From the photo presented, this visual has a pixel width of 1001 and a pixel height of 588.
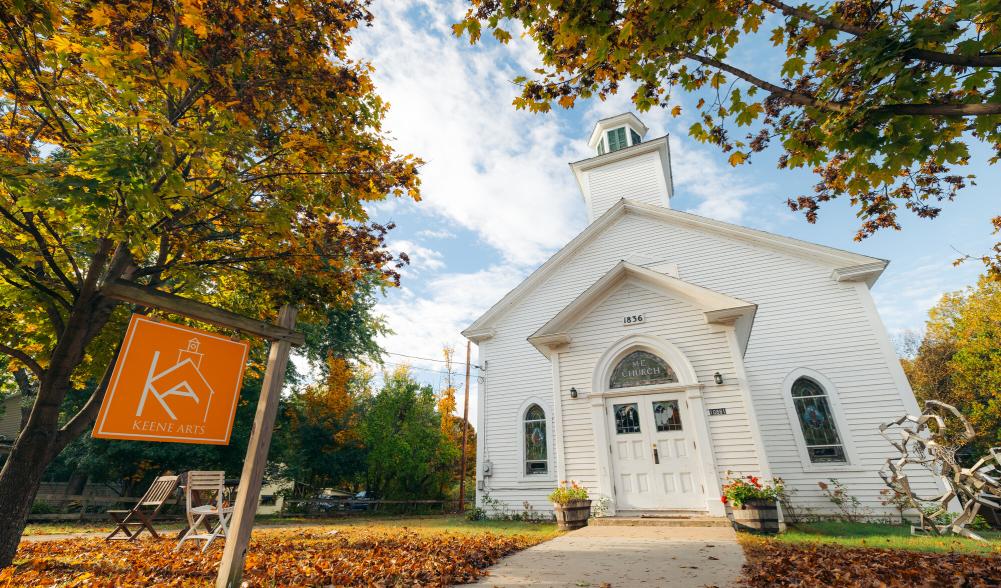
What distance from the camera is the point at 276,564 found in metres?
4.58

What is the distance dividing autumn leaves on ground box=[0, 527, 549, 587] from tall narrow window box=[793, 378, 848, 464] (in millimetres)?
7881

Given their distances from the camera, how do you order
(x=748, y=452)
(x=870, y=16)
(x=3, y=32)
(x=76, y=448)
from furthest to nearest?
(x=76, y=448)
(x=748, y=452)
(x=3, y=32)
(x=870, y=16)

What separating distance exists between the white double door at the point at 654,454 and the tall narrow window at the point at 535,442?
3.92 m

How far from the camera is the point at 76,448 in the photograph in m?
13.9

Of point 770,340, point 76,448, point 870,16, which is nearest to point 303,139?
point 870,16

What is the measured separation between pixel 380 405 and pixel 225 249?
44.5 ft

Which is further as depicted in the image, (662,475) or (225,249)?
(662,475)

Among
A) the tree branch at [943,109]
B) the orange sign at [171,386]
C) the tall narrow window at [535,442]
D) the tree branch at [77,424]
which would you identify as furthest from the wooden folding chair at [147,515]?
the tree branch at [943,109]

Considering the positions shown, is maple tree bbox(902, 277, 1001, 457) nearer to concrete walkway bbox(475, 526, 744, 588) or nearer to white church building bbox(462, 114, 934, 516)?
white church building bbox(462, 114, 934, 516)

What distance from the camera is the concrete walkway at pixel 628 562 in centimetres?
382

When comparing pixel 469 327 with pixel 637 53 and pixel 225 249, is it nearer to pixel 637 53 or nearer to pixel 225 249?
pixel 225 249

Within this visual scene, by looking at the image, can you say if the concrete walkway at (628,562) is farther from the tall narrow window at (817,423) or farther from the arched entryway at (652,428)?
the tall narrow window at (817,423)

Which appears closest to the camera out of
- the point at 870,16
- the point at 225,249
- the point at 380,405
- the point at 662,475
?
the point at 870,16

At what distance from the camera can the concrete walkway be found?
382 centimetres
